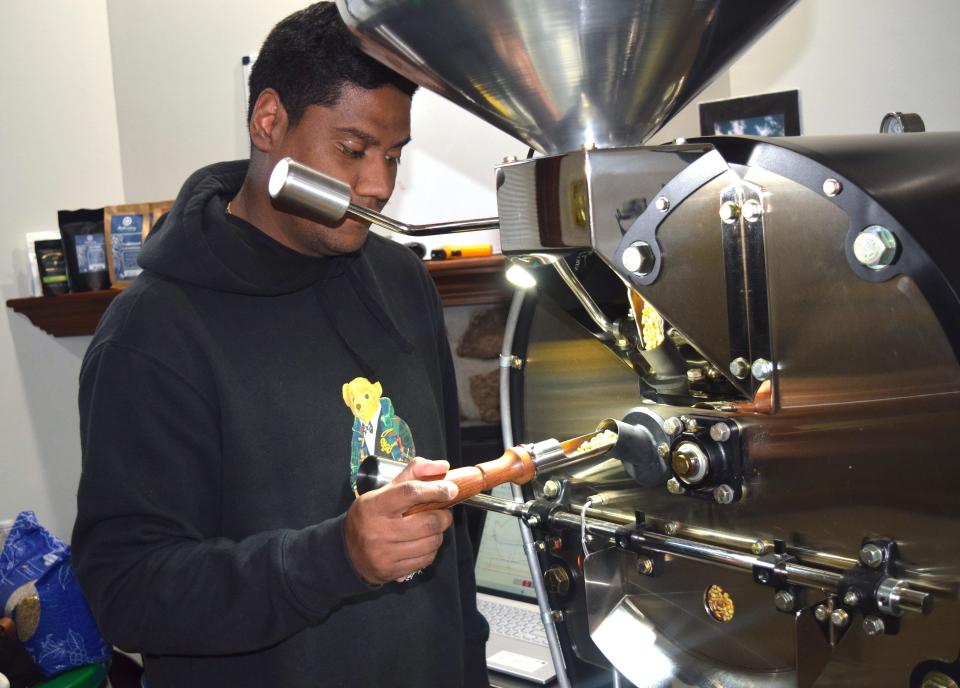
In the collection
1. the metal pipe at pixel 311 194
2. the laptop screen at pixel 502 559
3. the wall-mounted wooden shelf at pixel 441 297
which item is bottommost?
the laptop screen at pixel 502 559

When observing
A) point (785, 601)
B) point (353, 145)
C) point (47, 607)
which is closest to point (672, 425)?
point (785, 601)

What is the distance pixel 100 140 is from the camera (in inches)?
91.9

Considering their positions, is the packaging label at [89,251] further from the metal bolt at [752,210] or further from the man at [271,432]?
the metal bolt at [752,210]

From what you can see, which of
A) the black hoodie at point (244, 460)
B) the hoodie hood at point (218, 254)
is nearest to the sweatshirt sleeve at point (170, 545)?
the black hoodie at point (244, 460)

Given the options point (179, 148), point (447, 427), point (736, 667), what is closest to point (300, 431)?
point (447, 427)

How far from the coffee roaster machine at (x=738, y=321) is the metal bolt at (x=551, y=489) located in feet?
0.39

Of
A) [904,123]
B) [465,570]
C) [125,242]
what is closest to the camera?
[904,123]

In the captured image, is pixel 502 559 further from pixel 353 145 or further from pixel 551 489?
pixel 353 145

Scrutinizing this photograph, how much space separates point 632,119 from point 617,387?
1.00 ft

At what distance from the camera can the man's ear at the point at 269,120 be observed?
0.98m

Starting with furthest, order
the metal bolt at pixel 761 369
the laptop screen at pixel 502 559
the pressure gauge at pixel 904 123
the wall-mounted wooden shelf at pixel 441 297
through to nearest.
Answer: the wall-mounted wooden shelf at pixel 441 297 < the laptop screen at pixel 502 559 < the pressure gauge at pixel 904 123 < the metal bolt at pixel 761 369

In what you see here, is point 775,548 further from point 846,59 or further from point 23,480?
point 23,480

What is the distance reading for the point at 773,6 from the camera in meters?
0.64

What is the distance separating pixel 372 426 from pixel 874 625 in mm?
535
